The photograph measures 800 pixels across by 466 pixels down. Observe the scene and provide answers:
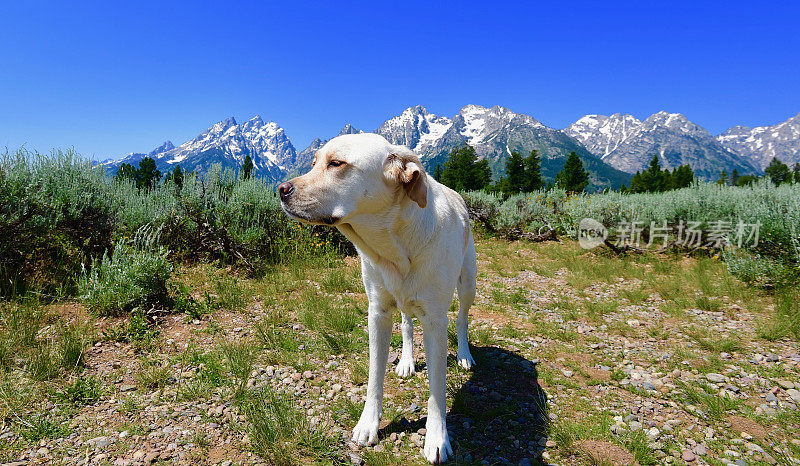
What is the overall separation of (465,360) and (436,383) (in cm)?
130

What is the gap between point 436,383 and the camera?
239 centimetres

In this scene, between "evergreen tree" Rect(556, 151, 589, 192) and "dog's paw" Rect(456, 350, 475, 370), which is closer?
"dog's paw" Rect(456, 350, 475, 370)

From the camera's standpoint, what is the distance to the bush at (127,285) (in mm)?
4180

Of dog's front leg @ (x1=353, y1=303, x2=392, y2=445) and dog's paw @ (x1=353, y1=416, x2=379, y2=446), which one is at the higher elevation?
dog's front leg @ (x1=353, y1=303, x2=392, y2=445)

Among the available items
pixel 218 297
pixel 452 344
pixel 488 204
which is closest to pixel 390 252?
pixel 452 344

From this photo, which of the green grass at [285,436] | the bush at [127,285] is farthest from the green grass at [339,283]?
the green grass at [285,436]

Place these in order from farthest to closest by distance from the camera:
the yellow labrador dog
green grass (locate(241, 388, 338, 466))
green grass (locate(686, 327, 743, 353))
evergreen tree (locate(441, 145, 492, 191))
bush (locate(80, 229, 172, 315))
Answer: evergreen tree (locate(441, 145, 492, 191))
bush (locate(80, 229, 172, 315))
green grass (locate(686, 327, 743, 353))
green grass (locate(241, 388, 338, 466))
the yellow labrador dog

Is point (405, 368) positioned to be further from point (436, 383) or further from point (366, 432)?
point (436, 383)

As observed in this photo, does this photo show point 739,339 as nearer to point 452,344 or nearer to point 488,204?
point 452,344

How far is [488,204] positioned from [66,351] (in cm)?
1171

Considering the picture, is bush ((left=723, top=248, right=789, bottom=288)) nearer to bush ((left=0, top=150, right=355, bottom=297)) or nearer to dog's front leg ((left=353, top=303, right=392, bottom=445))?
dog's front leg ((left=353, top=303, right=392, bottom=445))

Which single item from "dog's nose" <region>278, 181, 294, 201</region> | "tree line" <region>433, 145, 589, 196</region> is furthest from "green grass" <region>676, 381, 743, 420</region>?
"tree line" <region>433, 145, 589, 196</region>

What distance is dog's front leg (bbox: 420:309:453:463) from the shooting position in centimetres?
233

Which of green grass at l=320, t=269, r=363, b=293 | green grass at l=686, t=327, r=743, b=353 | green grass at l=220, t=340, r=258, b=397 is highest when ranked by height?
green grass at l=320, t=269, r=363, b=293
